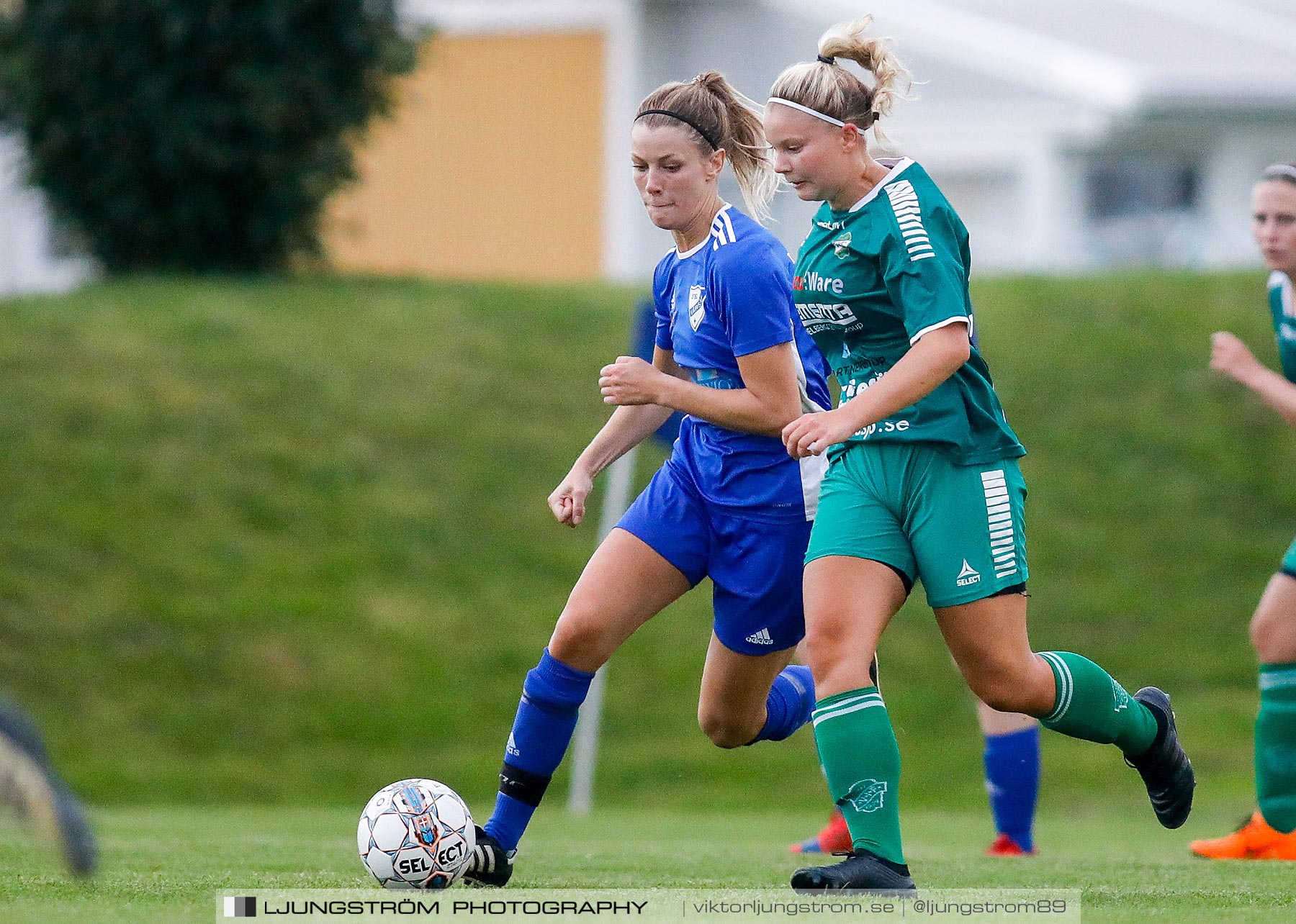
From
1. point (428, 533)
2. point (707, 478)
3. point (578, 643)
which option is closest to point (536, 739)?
point (578, 643)

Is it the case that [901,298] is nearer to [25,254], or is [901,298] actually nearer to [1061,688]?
[1061,688]

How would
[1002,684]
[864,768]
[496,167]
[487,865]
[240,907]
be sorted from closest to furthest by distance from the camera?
[240,907] < [864,768] < [1002,684] < [487,865] < [496,167]

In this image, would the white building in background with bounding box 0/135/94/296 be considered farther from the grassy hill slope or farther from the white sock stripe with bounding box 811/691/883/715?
the white sock stripe with bounding box 811/691/883/715

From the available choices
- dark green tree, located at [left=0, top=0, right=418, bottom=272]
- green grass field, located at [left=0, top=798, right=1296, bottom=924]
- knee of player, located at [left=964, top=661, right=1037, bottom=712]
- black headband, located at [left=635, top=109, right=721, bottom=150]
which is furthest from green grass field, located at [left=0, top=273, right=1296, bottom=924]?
black headband, located at [left=635, top=109, right=721, bottom=150]

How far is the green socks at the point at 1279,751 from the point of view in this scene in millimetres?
6297

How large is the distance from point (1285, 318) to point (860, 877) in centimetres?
290

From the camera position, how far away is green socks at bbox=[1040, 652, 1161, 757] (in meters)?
4.96

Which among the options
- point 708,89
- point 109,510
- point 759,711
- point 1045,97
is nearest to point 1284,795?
point 759,711

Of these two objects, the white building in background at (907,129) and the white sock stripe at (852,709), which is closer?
the white sock stripe at (852,709)

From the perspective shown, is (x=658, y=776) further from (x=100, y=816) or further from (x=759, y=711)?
(x=759, y=711)

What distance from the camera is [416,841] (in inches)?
195

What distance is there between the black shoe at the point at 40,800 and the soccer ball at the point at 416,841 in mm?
1360

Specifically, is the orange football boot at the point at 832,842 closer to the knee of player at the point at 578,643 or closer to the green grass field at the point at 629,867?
the green grass field at the point at 629,867

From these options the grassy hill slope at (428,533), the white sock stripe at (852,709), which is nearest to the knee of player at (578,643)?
the white sock stripe at (852,709)
